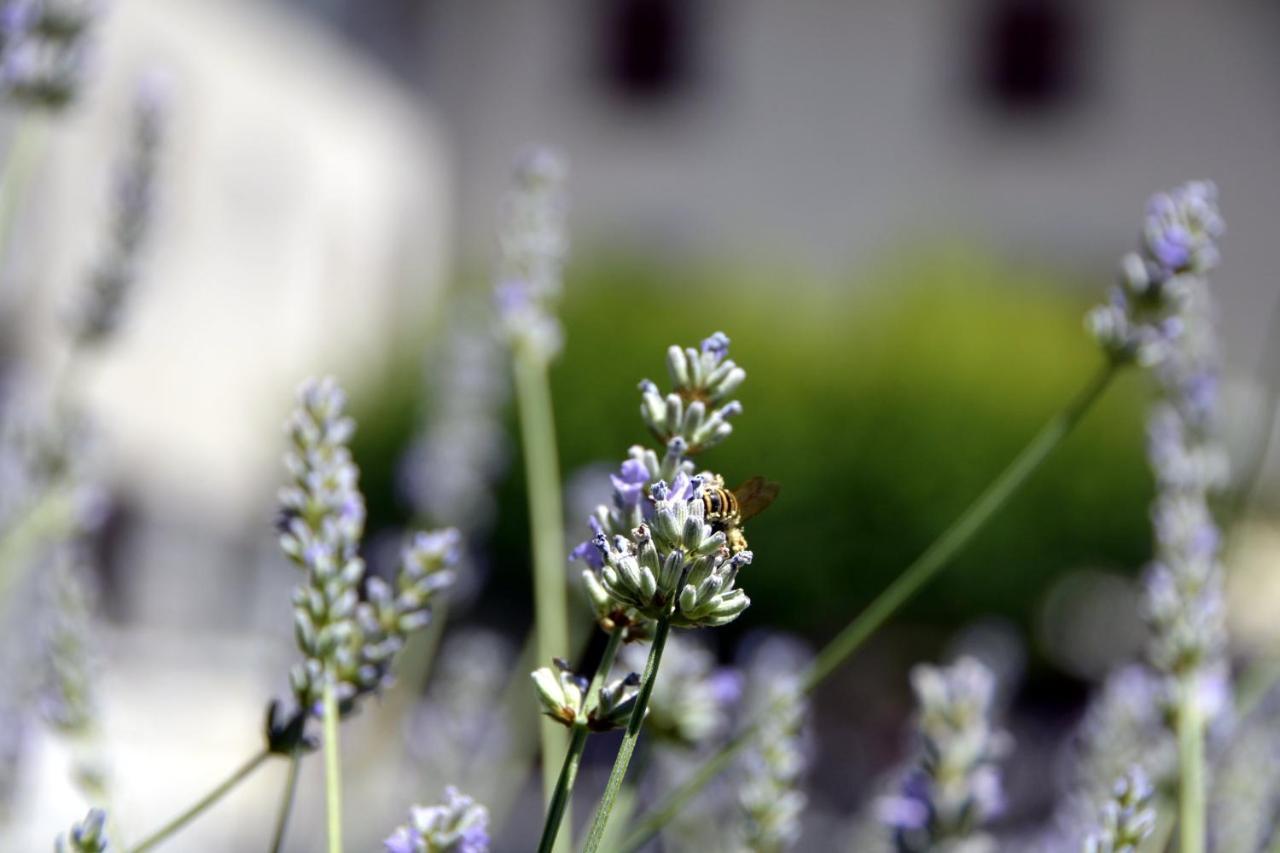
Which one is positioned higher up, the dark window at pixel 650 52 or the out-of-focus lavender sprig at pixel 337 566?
the dark window at pixel 650 52

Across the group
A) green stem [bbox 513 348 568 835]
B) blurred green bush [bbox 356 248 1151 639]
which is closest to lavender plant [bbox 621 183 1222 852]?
green stem [bbox 513 348 568 835]

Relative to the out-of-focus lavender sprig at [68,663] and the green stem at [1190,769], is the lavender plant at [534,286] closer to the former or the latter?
the out-of-focus lavender sprig at [68,663]

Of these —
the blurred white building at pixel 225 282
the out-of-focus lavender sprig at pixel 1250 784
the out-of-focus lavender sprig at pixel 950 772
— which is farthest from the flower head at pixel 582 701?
the blurred white building at pixel 225 282

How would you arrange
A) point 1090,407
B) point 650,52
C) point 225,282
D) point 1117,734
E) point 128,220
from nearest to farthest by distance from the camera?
1. point 1090,407
2. point 1117,734
3. point 128,220
4. point 225,282
5. point 650,52

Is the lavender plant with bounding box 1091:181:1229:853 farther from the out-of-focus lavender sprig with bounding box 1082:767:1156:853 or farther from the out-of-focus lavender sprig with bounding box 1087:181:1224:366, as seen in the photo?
the out-of-focus lavender sprig with bounding box 1082:767:1156:853

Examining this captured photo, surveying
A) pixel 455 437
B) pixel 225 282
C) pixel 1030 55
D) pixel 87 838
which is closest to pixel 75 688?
pixel 87 838

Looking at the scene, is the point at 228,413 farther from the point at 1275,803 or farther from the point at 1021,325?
the point at 1275,803

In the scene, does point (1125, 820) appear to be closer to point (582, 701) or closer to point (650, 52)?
point (582, 701)
